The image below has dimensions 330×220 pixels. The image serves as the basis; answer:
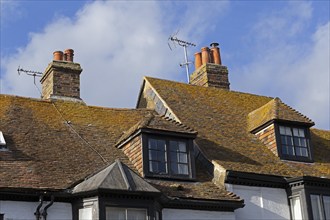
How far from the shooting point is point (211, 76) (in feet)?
97.7

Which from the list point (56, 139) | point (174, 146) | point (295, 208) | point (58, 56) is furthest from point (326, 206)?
point (58, 56)

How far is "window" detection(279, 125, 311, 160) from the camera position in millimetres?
23703

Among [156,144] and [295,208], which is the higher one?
[156,144]

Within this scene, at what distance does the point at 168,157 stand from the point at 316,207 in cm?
A: 541

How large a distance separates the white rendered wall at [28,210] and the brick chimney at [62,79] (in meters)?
7.96

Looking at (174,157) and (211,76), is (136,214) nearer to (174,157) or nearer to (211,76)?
(174,157)

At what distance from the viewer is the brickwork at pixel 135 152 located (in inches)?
805

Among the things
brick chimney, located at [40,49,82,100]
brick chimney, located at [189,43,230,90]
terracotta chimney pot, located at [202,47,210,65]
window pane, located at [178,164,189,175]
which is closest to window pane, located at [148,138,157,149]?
window pane, located at [178,164,189,175]

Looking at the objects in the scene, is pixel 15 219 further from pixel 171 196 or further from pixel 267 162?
pixel 267 162

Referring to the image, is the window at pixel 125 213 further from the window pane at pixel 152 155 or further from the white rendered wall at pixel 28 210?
the window pane at pixel 152 155

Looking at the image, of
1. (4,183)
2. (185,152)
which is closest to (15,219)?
(4,183)

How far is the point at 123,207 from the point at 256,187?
560cm

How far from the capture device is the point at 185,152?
21.3m

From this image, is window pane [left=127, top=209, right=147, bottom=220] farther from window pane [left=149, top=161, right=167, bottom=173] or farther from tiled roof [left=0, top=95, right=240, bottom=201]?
window pane [left=149, top=161, right=167, bottom=173]
